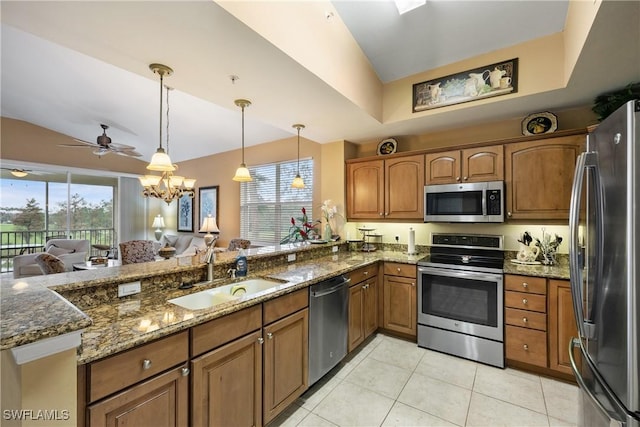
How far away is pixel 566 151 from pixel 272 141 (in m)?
4.19

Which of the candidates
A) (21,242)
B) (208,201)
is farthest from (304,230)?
(21,242)

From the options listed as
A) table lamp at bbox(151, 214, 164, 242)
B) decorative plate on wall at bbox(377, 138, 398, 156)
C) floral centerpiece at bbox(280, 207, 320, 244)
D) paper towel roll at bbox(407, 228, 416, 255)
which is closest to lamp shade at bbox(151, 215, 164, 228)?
table lamp at bbox(151, 214, 164, 242)

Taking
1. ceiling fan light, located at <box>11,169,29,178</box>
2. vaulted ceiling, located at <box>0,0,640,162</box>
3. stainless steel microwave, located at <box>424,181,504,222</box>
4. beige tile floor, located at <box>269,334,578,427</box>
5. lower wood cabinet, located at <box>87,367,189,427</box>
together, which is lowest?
beige tile floor, located at <box>269,334,578,427</box>

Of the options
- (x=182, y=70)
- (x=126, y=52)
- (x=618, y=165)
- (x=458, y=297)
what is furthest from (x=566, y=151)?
(x=126, y=52)

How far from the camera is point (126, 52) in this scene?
1.76 meters

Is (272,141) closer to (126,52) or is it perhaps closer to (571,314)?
(126,52)

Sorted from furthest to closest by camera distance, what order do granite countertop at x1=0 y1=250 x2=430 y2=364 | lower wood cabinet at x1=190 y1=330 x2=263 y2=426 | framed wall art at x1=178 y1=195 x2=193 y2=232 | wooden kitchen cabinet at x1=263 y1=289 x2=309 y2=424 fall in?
framed wall art at x1=178 y1=195 x2=193 y2=232 → wooden kitchen cabinet at x1=263 y1=289 x2=309 y2=424 → lower wood cabinet at x1=190 y1=330 x2=263 y2=426 → granite countertop at x1=0 y1=250 x2=430 y2=364

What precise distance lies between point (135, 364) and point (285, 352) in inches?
38.5

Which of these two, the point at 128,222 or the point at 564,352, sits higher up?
the point at 128,222

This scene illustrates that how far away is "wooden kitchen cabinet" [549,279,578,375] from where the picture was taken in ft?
7.34

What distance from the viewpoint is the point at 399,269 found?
307 cm

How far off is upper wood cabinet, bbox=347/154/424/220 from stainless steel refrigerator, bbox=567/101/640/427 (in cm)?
192

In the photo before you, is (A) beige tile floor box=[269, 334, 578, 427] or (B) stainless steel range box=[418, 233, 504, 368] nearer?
(A) beige tile floor box=[269, 334, 578, 427]

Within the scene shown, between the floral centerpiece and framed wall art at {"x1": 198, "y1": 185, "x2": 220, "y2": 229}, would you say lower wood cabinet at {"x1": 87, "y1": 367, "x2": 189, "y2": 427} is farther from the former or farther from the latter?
framed wall art at {"x1": 198, "y1": 185, "x2": 220, "y2": 229}
